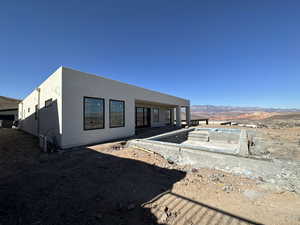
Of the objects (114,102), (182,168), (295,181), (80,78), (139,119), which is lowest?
(182,168)

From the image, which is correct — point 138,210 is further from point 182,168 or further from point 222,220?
point 182,168

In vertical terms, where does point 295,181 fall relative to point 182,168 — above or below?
above

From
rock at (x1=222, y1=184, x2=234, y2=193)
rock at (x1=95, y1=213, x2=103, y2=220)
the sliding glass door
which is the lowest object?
rock at (x1=222, y1=184, x2=234, y2=193)

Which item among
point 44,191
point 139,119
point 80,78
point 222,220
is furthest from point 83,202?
point 139,119

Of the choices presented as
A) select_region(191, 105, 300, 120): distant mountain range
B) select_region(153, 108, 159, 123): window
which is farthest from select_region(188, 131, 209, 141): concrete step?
select_region(191, 105, 300, 120): distant mountain range

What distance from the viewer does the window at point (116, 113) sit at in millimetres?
7238

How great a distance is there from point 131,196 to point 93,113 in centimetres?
491

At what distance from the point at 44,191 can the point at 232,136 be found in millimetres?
9062

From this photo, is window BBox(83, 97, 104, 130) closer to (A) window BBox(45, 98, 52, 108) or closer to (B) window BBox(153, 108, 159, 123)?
(A) window BBox(45, 98, 52, 108)

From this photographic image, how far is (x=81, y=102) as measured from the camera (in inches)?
233

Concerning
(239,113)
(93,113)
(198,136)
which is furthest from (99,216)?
(239,113)

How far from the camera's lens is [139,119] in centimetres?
1243

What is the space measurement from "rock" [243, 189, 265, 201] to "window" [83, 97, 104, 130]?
20.3 feet

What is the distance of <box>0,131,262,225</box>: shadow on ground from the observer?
1.92m
